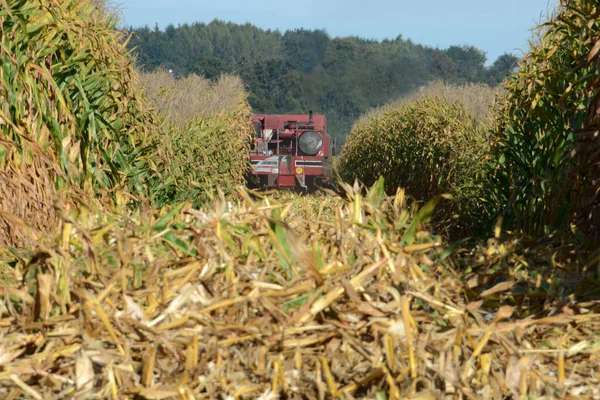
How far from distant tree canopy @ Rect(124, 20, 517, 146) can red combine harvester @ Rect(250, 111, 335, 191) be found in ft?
50.4

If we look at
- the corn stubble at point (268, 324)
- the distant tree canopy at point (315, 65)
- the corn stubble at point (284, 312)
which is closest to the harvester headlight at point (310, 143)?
the distant tree canopy at point (315, 65)

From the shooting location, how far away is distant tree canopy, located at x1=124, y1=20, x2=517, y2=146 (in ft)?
176

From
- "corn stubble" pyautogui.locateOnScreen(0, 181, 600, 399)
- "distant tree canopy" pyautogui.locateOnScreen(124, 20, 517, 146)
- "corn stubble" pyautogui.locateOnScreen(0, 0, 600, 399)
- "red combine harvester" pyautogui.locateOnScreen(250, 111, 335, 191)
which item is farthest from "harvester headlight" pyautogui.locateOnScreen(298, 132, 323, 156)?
"corn stubble" pyautogui.locateOnScreen(0, 181, 600, 399)

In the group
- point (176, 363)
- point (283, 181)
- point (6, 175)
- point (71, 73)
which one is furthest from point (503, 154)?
point (283, 181)

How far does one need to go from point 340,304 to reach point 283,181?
64.5ft

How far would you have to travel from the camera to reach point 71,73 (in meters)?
4.28

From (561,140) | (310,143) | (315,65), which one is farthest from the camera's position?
(315,65)

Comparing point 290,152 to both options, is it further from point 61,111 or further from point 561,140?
point 561,140

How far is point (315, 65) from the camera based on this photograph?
46875 mm

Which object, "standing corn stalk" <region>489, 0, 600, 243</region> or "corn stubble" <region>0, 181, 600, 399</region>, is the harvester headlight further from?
"corn stubble" <region>0, 181, 600, 399</region>

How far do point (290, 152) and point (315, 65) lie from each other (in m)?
25.4

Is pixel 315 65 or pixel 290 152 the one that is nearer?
pixel 290 152

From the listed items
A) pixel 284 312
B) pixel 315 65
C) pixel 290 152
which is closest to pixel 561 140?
pixel 284 312

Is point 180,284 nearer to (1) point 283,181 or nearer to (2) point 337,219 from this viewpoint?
(2) point 337,219
